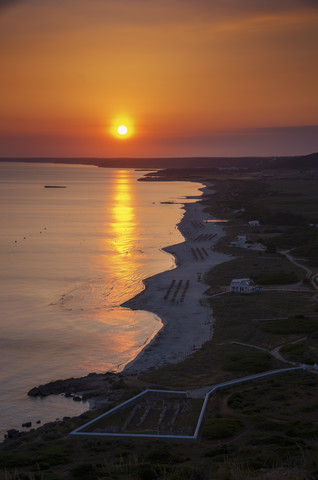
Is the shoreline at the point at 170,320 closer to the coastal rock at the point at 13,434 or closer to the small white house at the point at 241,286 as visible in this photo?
the small white house at the point at 241,286

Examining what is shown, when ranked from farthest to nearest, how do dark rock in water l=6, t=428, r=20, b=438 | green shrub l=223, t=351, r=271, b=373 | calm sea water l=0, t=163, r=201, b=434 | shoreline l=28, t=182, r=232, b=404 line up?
calm sea water l=0, t=163, r=201, b=434 → green shrub l=223, t=351, r=271, b=373 → shoreline l=28, t=182, r=232, b=404 → dark rock in water l=6, t=428, r=20, b=438

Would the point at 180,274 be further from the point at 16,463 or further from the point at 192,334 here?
the point at 16,463

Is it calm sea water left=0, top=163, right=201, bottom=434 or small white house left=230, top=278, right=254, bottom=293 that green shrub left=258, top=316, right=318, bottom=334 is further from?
small white house left=230, top=278, right=254, bottom=293

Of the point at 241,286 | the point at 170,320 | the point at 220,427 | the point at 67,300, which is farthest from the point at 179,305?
the point at 220,427

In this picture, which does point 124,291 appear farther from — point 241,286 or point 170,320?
point 241,286

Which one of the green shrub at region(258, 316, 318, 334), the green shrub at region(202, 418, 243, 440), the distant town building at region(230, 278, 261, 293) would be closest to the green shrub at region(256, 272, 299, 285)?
the distant town building at region(230, 278, 261, 293)

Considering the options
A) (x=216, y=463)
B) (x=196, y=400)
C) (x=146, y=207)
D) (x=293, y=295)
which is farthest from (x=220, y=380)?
(x=146, y=207)

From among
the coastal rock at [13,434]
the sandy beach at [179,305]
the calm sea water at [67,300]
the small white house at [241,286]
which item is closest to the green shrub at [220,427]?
the calm sea water at [67,300]

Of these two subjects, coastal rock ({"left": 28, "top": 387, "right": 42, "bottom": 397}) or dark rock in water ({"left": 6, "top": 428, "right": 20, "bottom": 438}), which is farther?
coastal rock ({"left": 28, "top": 387, "right": 42, "bottom": 397})
